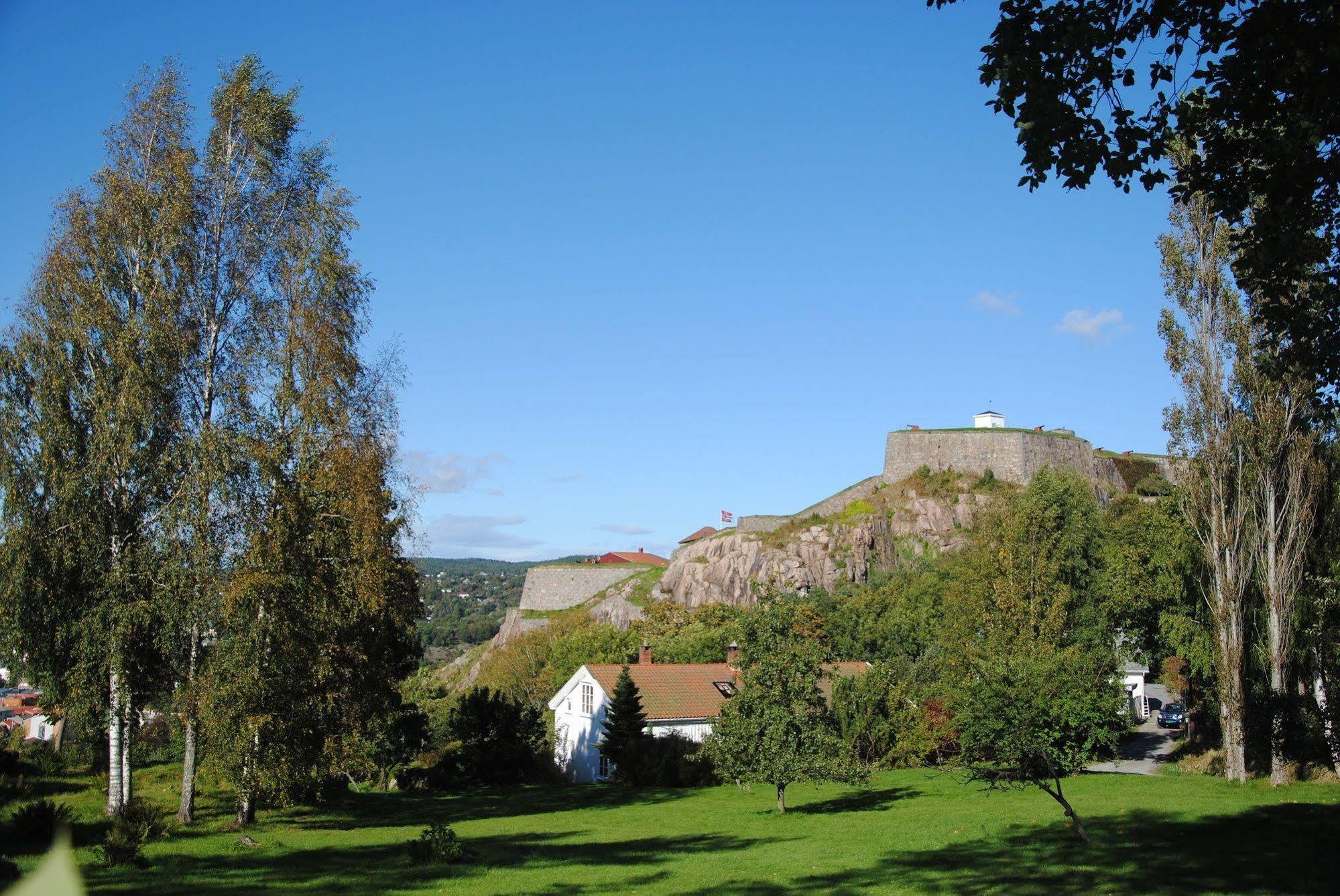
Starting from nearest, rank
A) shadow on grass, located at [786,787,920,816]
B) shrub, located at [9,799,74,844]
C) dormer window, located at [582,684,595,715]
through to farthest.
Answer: shrub, located at [9,799,74,844] → shadow on grass, located at [786,787,920,816] → dormer window, located at [582,684,595,715]

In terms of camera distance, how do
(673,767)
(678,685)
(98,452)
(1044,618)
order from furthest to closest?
(678,685)
(1044,618)
(673,767)
(98,452)

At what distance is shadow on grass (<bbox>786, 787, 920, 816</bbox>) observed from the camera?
27625 millimetres

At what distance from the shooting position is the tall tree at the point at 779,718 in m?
26.2

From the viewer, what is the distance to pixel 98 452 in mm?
19156

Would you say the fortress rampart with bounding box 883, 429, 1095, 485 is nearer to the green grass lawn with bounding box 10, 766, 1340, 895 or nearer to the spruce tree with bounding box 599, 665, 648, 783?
the spruce tree with bounding box 599, 665, 648, 783

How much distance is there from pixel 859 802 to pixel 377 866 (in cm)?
1696

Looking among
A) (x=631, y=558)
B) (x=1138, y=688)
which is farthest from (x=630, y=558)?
(x=1138, y=688)

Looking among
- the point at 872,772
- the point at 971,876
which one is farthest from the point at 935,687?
the point at 971,876

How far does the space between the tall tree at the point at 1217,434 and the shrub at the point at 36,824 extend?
87.6 ft

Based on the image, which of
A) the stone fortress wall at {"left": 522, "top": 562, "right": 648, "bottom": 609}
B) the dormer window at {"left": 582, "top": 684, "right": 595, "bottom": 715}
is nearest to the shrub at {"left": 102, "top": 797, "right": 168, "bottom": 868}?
the dormer window at {"left": 582, "top": 684, "right": 595, "bottom": 715}

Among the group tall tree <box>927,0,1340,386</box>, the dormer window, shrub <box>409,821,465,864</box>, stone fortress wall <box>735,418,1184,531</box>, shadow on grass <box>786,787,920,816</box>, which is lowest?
shadow on grass <box>786,787,920,816</box>

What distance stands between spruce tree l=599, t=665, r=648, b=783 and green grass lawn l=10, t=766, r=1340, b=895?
9.44 m

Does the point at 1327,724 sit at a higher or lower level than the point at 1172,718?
higher

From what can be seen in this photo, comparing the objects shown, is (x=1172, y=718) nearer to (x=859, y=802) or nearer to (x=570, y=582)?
(x=859, y=802)
